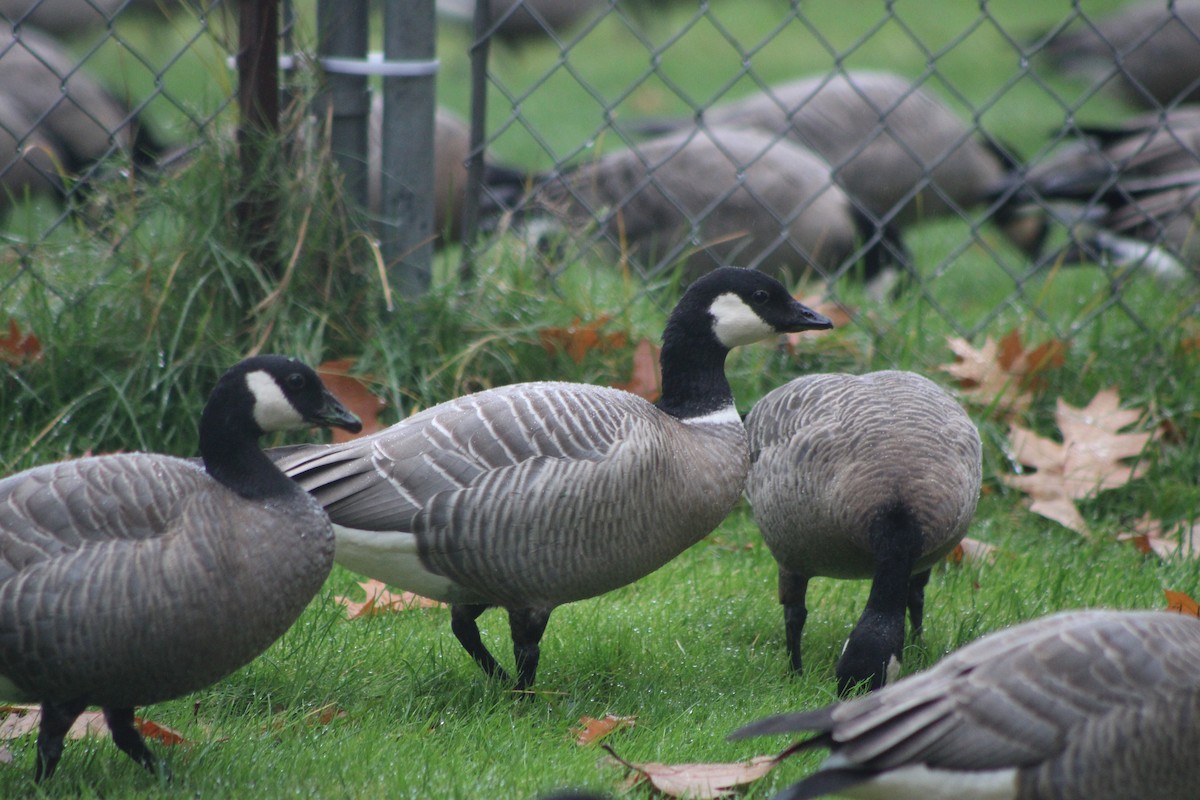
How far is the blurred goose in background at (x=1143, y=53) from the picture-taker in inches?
429

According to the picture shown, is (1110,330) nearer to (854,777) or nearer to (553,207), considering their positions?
(553,207)

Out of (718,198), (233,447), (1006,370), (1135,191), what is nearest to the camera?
(233,447)

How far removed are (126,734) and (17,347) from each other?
6.25 ft

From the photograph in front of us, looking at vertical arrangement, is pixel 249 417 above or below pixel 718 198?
below

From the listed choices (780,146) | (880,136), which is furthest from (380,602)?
(880,136)

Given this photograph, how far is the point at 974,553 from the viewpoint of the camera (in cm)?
423

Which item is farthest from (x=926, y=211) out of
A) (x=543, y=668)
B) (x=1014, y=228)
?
(x=543, y=668)

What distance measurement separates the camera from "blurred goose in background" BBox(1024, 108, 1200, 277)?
17.7ft

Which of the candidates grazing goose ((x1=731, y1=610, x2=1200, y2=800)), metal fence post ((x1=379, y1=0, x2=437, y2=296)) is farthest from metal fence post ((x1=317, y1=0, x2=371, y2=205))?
grazing goose ((x1=731, y1=610, x2=1200, y2=800))

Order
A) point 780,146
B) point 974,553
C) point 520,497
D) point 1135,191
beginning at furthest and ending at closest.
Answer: point 780,146 < point 1135,191 < point 974,553 < point 520,497

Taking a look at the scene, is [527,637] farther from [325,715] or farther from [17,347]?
[17,347]

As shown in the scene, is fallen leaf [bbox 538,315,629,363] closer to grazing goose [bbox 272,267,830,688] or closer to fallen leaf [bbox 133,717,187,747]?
grazing goose [bbox 272,267,830,688]

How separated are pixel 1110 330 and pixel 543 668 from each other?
9.42 ft

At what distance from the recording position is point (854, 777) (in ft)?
7.79
